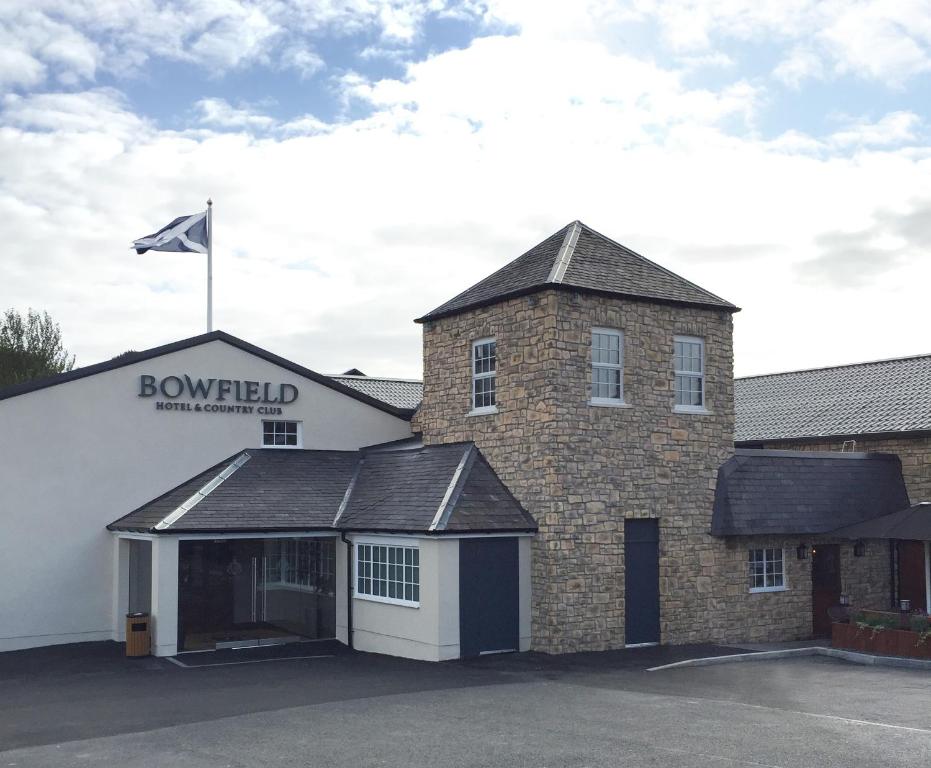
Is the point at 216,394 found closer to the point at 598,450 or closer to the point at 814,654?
the point at 598,450

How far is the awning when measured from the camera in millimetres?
20188

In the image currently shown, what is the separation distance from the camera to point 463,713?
13.2 meters

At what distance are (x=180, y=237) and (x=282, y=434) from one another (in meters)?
5.05

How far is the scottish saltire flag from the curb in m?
13.8

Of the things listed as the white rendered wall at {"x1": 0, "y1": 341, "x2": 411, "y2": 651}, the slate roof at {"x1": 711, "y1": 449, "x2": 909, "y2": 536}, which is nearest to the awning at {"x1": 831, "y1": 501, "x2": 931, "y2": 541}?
the slate roof at {"x1": 711, "y1": 449, "x2": 909, "y2": 536}

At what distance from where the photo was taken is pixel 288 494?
21062mm

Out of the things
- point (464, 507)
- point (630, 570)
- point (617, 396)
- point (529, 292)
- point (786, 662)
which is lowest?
point (786, 662)

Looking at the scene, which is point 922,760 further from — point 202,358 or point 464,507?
point 202,358

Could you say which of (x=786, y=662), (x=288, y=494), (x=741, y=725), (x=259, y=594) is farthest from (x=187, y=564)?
(x=741, y=725)

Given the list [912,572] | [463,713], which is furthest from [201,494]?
[912,572]

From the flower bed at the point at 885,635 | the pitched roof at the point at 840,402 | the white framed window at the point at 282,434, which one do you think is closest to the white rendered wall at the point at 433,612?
the white framed window at the point at 282,434

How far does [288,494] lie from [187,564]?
3.81 meters

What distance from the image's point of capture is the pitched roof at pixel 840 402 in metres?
24.1

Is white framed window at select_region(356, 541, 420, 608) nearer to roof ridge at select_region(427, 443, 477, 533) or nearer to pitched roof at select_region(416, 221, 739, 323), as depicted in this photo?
roof ridge at select_region(427, 443, 477, 533)
